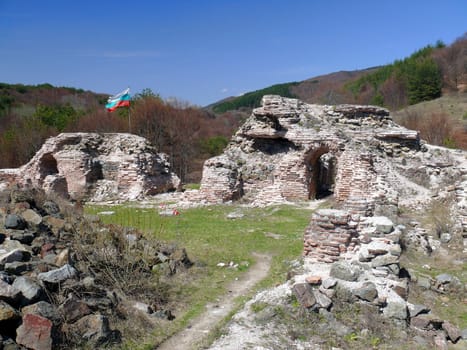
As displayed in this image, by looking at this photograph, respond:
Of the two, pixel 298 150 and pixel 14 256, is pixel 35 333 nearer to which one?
pixel 14 256

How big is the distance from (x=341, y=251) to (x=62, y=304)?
463cm

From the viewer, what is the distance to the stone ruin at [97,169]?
58.8ft

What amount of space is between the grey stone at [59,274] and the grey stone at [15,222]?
1.61 m

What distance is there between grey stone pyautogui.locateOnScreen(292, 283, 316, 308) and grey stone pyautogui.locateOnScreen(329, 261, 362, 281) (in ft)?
2.07

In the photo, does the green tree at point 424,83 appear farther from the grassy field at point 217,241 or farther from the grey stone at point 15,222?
the grey stone at point 15,222

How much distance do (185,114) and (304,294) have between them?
36910mm

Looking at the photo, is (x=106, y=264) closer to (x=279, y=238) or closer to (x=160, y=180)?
(x=279, y=238)

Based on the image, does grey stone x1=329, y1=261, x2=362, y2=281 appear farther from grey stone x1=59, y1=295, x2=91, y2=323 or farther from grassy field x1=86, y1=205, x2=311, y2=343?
grey stone x1=59, y1=295, x2=91, y2=323

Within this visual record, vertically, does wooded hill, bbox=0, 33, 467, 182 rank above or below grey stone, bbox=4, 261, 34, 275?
above

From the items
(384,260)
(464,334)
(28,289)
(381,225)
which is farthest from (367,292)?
(28,289)

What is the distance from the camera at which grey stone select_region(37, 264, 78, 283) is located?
539 centimetres

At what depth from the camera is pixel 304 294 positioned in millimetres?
5793

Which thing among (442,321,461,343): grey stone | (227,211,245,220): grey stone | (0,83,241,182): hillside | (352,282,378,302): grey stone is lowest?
(442,321,461,343): grey stone

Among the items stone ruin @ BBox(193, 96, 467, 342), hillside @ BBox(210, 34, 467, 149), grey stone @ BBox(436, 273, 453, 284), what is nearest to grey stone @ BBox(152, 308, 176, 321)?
grey stone @ BBox(436, 273, 453, 284)
